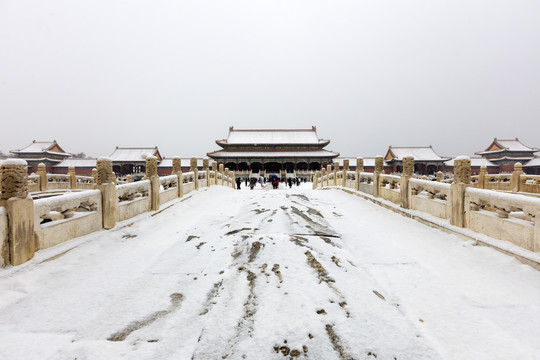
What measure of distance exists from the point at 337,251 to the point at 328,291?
1164mm

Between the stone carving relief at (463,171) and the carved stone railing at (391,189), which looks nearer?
the stone carving relief at (463,171)

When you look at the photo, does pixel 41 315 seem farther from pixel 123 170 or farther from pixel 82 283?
pixel 123 170

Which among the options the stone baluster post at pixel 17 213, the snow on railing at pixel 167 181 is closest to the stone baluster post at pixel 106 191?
the stone baluster post at pixel 17 213

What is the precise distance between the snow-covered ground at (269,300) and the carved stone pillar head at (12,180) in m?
0.86

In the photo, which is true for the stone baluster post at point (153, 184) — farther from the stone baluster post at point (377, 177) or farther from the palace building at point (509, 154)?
the palace building at point (509, 154)

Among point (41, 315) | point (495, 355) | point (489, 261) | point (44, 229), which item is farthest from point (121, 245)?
point (489, 261)

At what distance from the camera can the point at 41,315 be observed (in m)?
2.27

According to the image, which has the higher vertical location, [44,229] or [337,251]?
[44,229]

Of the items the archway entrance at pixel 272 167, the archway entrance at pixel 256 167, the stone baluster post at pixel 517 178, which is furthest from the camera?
the archway entrance at pixel 256 167

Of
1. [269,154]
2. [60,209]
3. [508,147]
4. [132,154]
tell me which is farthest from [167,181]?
[508,147]

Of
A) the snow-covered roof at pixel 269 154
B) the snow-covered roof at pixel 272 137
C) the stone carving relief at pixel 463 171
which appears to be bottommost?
the stone carving relief at pixel 463 171

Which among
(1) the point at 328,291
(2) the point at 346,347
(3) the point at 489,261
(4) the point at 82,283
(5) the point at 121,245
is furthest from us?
(5) the point at 121,245

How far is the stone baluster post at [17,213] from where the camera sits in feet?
9.68

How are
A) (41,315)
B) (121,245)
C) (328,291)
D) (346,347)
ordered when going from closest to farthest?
1. (346,347)
2. (41,315)
3. (328,291)
4. (121,245)
